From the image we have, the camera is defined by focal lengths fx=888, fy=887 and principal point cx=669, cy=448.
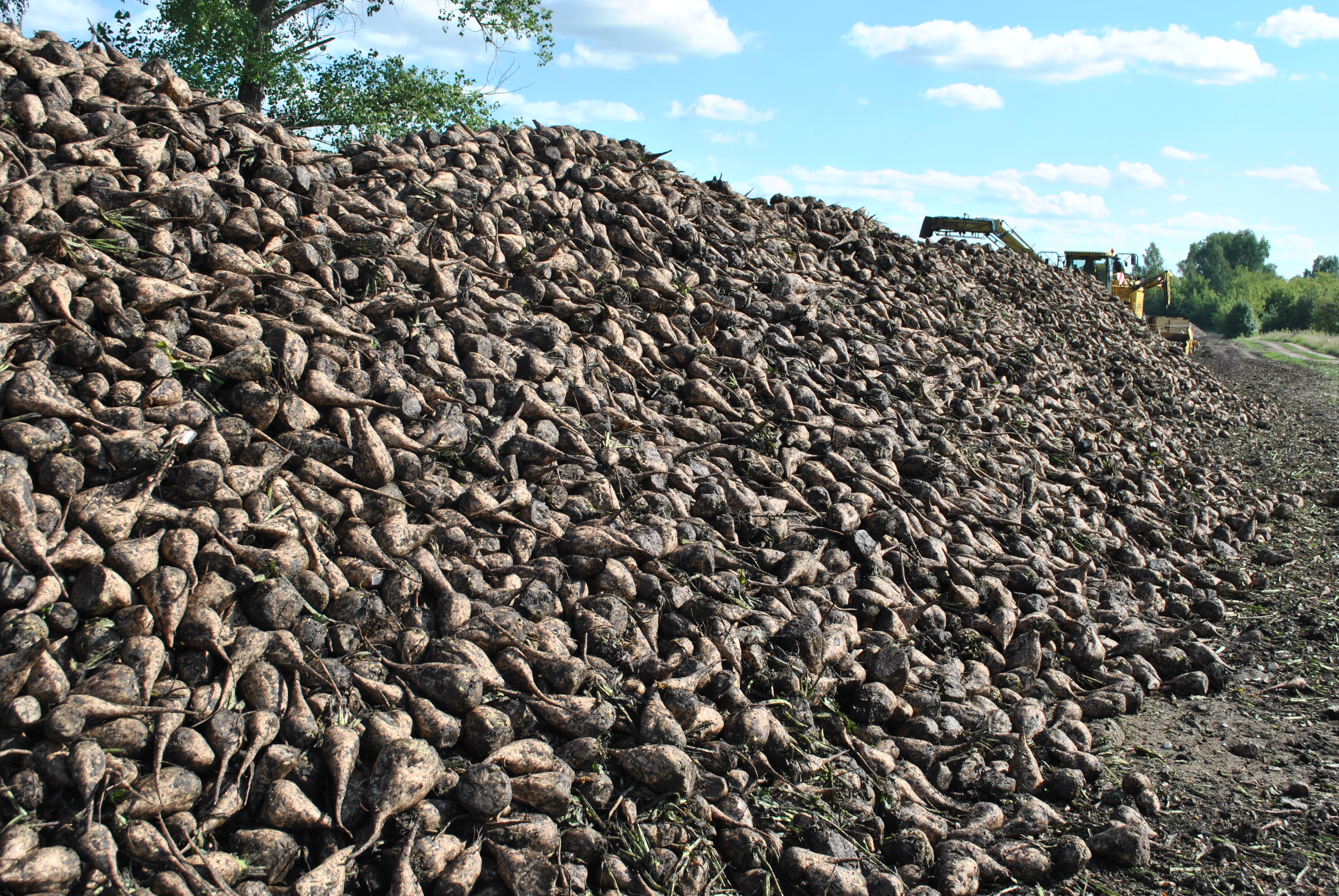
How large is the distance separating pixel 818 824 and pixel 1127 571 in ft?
10.4

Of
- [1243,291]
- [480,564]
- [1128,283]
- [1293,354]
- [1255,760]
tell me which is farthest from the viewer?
[1243,291]

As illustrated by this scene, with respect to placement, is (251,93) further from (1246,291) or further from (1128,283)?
(1246,291)

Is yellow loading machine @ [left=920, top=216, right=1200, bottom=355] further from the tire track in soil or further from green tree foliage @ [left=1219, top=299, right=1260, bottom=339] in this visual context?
green tree foliage @ [left=1219, top=299, right=1260, bottom=339]

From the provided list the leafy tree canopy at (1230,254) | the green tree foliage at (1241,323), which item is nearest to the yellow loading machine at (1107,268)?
the green tree foliage at (1241,323)

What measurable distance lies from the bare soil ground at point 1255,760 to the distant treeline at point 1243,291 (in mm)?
16941

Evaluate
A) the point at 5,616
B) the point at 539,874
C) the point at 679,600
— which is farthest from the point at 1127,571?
the point at 5,616

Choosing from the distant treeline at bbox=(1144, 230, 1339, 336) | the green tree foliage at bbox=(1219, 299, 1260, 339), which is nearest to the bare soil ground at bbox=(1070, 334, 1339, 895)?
the distant treeline at bbox=(1144, 230, 1339, 336)

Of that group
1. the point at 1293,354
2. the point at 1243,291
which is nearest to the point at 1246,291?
the point at 1243,291

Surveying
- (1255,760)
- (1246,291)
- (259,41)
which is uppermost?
(1246,291)

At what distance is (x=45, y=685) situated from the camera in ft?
6.65

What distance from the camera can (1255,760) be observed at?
11.1 feet

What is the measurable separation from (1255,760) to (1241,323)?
3745 cm

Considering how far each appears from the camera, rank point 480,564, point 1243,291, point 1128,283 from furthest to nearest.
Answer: point 1243,291
point 1128,283
point 480,564

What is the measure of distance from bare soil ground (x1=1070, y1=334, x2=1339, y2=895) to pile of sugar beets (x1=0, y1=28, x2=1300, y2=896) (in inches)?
4.4
